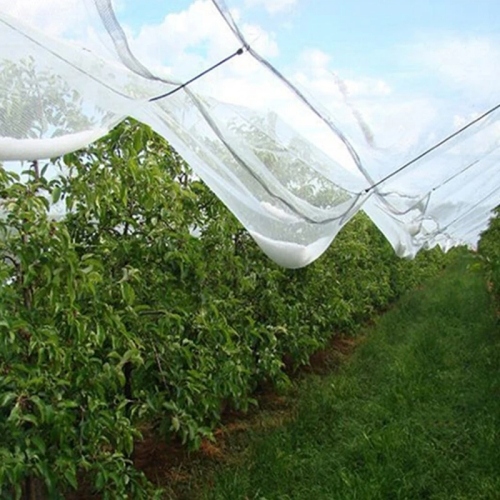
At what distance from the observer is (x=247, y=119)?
6.64ft

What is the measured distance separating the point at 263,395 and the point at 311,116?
8.87 ft

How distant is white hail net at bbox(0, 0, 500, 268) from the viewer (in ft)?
4.58

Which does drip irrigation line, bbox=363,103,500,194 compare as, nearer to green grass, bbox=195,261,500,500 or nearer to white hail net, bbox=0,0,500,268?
white hail net, bbox=0,0,500,268

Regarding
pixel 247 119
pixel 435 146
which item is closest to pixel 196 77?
pixel 247 119

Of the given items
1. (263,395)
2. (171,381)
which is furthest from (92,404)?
(263,395)

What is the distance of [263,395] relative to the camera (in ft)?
14.5

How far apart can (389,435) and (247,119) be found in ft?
6.63

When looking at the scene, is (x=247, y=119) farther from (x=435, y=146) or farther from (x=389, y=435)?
(x=389, y=435)

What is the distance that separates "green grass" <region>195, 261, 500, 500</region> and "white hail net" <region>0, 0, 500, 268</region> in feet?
3.54

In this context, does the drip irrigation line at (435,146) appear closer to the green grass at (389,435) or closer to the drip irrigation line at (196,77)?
the drip irrigation line at (196,77)

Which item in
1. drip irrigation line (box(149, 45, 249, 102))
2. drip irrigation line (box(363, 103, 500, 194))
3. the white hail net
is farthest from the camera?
drip irrigation line (box(363, 103, 500, 194))

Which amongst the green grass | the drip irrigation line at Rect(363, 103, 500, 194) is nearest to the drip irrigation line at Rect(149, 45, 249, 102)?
the drip irrigation line at Rect(363, 103, 500, 194)

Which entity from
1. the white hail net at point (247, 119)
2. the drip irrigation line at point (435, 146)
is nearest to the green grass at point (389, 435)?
the white hail net at point (247, 119)

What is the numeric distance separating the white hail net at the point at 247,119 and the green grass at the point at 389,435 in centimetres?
108
